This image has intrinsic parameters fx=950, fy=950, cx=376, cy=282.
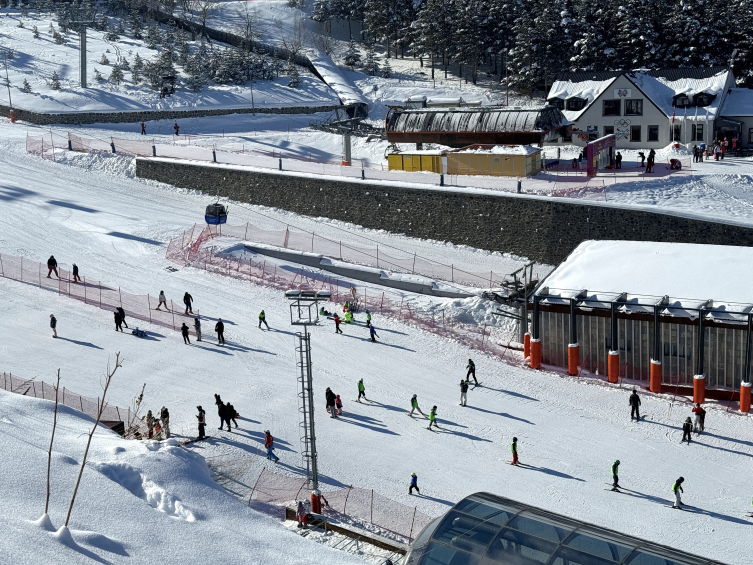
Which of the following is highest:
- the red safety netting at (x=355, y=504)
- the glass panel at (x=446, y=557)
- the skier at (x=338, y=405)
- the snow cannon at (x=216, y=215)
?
the snow cannon at (x=216, y=215)

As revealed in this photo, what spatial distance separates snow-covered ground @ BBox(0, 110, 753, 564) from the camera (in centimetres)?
1952

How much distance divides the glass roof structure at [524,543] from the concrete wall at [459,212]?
761 inches

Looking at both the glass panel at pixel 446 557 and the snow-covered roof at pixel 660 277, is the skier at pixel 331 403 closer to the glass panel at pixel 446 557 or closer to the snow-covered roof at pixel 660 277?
the snow-covered roof at pixel 660 277

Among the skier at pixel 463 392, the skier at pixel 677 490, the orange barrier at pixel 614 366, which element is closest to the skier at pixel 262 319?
the skier at pixel 463 392

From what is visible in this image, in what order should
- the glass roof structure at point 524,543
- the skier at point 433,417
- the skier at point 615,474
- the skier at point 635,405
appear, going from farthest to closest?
the skier at point 635,405, the skier at point 433,417, the skier at point 615,474, the glass roof structure at point 524,543

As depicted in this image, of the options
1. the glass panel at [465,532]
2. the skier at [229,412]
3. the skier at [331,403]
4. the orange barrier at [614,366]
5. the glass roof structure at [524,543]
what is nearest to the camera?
the glass roof structure at [524,543]

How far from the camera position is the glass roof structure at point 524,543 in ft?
41.4

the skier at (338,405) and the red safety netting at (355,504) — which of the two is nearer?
the red safety netting at (355,504)

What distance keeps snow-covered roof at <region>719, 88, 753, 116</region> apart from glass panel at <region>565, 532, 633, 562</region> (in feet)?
146

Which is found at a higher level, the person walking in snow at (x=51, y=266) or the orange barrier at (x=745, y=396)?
the person walking in snow at (x=51, y=266)

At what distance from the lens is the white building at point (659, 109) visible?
52406 millimetres

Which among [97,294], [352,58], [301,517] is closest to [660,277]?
[301,517]

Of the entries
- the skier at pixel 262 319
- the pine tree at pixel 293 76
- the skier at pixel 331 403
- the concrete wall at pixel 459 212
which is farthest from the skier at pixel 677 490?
the pine tree at pixel 293 76

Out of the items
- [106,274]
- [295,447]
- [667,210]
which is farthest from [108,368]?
[667,210]
